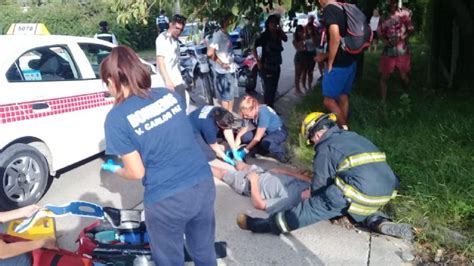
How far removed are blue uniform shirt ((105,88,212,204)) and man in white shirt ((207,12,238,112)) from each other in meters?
4.45

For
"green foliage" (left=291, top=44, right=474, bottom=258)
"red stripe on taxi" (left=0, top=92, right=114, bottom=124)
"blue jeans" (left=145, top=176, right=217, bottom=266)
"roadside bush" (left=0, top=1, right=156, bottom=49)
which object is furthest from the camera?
"roadside bush" (left=0, top=1, right=156, bottom=49)

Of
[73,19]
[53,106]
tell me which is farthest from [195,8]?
[73,19]

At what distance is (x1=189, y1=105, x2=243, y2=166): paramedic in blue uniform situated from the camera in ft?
15.7

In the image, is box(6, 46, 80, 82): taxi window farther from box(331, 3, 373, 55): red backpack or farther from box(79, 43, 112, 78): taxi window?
box(331, 3, 373, 55): red backpack

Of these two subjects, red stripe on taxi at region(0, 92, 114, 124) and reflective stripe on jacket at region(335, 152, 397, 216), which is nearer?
reflective stripe on jacket at region(335, 152, 397, 216)

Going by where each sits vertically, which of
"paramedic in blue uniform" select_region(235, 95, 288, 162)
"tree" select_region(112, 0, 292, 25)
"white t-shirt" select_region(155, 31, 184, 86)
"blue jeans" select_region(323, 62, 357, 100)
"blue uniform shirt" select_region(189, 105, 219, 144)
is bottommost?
"paramedic in blue uniform" select_region(235, 95, 288, 162)

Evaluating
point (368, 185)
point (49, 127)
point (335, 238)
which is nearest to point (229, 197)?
point (335, 238)

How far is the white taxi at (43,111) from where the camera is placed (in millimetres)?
A: 4156

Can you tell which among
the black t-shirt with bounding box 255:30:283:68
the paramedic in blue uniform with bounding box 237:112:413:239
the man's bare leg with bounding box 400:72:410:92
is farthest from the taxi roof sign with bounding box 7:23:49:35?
the man's bare leg with bounding box 400:72:410:92

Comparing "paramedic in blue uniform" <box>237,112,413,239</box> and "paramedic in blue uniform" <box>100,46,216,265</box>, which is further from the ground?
"paramedic in blue uniform" <box>100,46,216,265</box>

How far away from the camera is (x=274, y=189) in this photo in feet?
13.8

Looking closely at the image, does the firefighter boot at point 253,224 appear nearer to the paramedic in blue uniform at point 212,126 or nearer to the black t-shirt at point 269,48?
the paramedic in blue uniform at point 212,126

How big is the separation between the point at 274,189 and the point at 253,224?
531 millimetres

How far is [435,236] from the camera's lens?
347 centimetres
